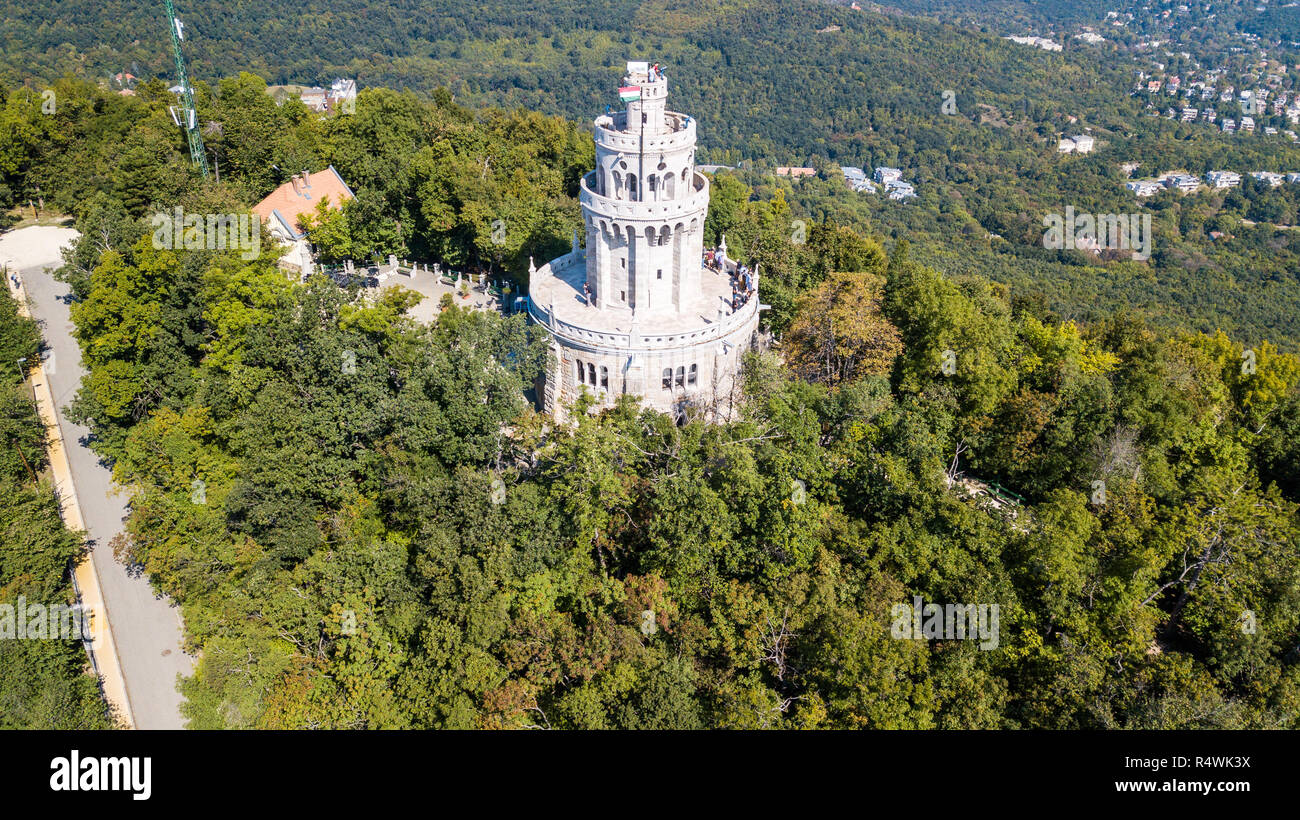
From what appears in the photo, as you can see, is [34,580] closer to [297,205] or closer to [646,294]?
[646,294]

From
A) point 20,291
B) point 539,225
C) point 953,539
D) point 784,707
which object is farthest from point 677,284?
point 20,291

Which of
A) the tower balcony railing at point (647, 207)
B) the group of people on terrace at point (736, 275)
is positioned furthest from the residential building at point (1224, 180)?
the tower balcony railing at point (647, 207)

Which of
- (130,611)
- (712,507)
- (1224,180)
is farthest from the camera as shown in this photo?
(1224,180)

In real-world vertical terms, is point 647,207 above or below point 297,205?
above

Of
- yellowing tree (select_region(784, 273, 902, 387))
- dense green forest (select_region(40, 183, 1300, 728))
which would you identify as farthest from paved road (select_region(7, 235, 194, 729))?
yellowing tree (select_region(784, 273, 902, 387))

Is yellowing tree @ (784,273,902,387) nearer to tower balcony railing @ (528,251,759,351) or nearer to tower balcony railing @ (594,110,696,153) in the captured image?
tower balcony railing @ (528,251,759,351)

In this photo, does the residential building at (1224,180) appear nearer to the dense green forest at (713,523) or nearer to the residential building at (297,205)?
the dense green forest at (713,523)

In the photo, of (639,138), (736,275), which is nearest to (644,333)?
(639,138)

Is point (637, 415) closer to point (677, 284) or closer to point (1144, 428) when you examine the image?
point (677, 284)
